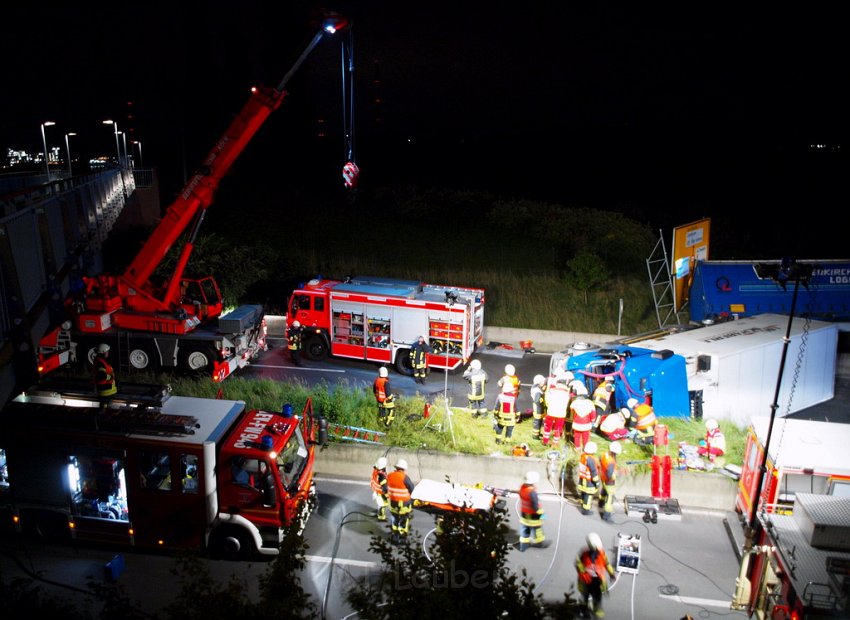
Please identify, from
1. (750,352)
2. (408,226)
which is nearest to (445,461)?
(750,352)

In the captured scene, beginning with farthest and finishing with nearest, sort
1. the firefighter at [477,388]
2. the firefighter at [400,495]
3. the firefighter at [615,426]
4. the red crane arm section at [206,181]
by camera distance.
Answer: the red crane arm section at [206,181] → the firefighter at [477,388] → the firefighter at [615,426] → the firefighter at [400,495]

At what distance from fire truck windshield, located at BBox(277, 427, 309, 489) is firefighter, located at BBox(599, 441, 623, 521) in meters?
4.58

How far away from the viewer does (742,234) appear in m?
33.3

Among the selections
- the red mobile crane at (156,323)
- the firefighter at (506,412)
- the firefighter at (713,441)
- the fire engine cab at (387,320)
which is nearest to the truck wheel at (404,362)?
the fire engine cab at (387,320)

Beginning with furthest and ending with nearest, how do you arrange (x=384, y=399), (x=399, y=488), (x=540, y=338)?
(x=540, y=338) → (x=384, y=399) → (x=399, y=488)

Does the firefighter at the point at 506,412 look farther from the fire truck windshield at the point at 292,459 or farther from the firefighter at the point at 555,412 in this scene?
the fire truck windshield at the point at 292,459

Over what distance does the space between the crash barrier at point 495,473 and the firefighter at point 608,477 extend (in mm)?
736

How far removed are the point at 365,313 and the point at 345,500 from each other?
7.00 m

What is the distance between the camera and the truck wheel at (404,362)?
1756 centimetres

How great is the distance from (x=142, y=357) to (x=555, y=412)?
10.3m

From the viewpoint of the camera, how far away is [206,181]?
15.8 meters

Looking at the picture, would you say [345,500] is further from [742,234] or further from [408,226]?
[742,234]

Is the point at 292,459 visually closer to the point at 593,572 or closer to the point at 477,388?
the point at 593,572

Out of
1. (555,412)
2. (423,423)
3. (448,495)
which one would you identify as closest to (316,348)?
(423,423)
